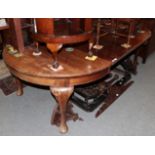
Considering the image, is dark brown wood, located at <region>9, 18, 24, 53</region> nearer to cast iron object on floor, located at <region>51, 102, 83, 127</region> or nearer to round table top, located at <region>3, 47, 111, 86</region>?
round table top, located at <region>3, 47, 111, 86</region>

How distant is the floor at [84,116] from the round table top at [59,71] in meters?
0.56

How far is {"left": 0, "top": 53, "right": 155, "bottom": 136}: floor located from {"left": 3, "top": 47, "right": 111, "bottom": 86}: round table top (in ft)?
1.83

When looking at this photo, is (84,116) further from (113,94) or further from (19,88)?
(19,88)

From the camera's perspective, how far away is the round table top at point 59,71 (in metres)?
1.42

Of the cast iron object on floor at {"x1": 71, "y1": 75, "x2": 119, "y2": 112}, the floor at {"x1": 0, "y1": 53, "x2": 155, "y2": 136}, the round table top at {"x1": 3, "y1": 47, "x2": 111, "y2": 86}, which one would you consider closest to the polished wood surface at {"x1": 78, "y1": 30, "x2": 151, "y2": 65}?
the round table top at {"x1": 3, "y1": 47, "x2": 111, "y2": 86}

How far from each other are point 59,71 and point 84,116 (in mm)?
728

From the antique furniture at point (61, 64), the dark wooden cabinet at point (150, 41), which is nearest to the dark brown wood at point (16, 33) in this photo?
the antique furniture at point (61, 64)

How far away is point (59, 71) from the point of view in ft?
4.70

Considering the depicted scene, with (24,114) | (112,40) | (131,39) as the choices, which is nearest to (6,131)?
(24,114)

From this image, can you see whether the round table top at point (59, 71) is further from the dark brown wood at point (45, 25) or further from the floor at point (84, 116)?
the floor at point (84, 116)

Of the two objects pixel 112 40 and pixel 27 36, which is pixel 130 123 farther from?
pixel 27 36

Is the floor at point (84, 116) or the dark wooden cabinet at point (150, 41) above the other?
the dark wooden cabinet at point (150, 41)
